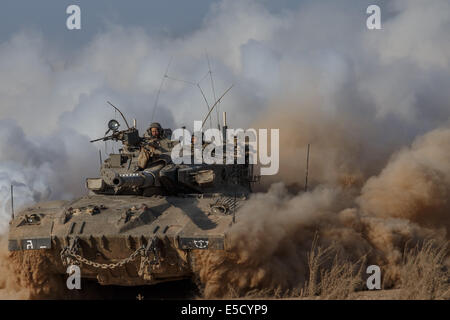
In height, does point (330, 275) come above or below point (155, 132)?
below

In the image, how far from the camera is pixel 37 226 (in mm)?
16125

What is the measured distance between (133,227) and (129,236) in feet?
1.06

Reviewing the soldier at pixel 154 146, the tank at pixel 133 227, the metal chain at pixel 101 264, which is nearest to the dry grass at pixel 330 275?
the tank at pixel 133 227

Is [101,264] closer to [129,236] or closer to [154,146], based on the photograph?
[129,236]

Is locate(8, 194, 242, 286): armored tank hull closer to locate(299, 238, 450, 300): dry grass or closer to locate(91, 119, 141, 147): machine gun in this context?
locate(299, 238, 450, 300): dry grass

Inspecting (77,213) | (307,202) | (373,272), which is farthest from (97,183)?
(373,272)

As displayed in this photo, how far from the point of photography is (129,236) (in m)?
15.3

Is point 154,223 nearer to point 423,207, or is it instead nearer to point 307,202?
point 307,202

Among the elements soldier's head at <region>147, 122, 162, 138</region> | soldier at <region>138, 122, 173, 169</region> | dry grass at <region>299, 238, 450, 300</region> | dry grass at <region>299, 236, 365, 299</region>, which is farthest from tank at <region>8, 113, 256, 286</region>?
dry grass at <region>299, 238, 450, 300</region>

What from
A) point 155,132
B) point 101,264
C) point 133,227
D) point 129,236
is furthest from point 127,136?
point 101,264

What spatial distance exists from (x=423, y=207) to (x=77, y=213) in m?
9.63

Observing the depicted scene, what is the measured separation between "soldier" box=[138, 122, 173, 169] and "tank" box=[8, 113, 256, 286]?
0.29 meters

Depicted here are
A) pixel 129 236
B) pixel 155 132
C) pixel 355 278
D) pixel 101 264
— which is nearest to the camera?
pixel 355 278

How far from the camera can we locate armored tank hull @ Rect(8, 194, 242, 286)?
1517 centimetres
